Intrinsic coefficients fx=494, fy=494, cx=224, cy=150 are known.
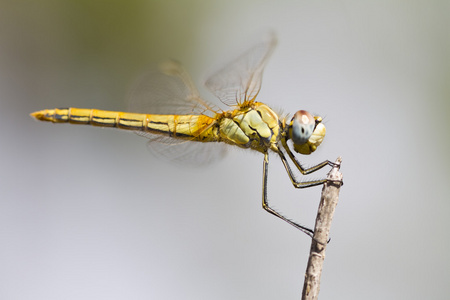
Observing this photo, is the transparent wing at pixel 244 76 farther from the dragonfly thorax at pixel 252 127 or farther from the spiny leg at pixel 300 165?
the spiny leg at pixel 300 165

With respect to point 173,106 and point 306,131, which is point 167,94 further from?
point 306,131

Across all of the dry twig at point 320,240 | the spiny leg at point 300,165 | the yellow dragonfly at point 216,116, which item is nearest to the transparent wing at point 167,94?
the yellow dragonfly at point 216,116

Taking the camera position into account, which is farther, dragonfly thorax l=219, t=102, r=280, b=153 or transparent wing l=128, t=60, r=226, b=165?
transparent wing l=128, t=60, r=226, b=165

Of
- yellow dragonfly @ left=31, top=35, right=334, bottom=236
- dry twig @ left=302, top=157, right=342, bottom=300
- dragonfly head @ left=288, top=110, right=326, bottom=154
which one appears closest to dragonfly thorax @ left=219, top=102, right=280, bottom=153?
yellow dragonfly @ left=31, top=35, right=334, bottom=236

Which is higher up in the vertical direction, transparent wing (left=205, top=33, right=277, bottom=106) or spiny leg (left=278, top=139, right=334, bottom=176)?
transparent wing (left=205, top=33, right=277, bottom=106)

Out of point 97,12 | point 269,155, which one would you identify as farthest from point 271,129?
point 97,12

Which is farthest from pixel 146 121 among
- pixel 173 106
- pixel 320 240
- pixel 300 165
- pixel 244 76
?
pixel 320 240

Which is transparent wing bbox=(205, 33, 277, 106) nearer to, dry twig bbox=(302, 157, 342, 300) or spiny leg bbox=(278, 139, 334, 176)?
spiny leg bbox=(278, 139, 334, 176)
